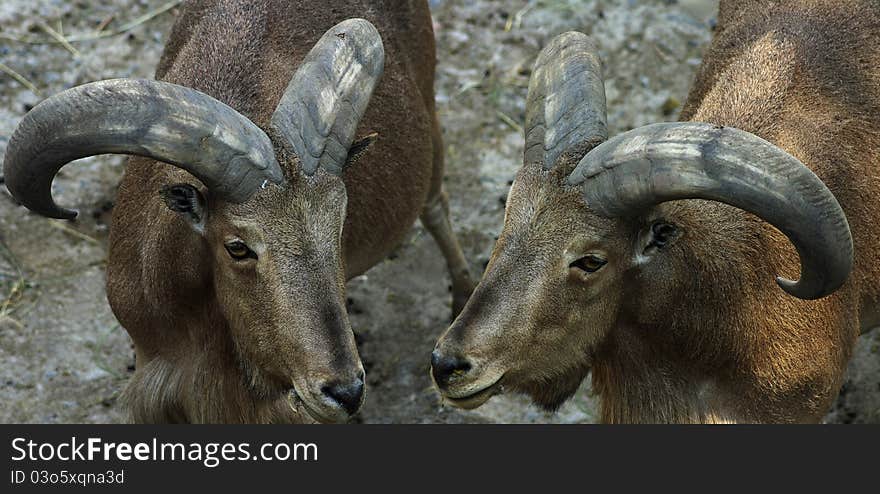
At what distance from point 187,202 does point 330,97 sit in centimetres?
84

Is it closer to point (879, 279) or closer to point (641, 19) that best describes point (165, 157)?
point (879, 279)

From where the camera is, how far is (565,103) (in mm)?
5227

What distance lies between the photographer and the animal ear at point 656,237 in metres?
4.92

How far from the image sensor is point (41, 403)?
7.24m

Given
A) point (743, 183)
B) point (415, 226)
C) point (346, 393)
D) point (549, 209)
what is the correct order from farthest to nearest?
point (415, 226), point (549, 209), point (346, 393), point (743, 183)

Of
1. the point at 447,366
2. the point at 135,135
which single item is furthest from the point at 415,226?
the point at 135,135

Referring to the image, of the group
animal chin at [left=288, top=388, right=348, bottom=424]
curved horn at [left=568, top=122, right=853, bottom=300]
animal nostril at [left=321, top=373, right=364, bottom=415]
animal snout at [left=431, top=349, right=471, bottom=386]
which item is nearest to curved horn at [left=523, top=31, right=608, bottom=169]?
curved horn at [left=568, top=122, right=853, bottom=300]

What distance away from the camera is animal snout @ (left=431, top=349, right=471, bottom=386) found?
488 cm

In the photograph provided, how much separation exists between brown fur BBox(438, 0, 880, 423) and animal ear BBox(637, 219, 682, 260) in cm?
1

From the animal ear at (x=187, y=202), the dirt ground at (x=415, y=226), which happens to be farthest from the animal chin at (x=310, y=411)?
the dirt ground at (x=415, y=226)

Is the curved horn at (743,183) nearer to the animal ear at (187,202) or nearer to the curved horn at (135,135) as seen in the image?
the curved horn at (135,135)

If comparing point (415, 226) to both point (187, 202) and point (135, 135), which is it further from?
point (135, 135)

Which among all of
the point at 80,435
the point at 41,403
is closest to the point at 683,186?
the point at 80,435

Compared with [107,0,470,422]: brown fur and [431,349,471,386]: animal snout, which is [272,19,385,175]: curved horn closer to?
[107,0,470,422]: brown fur
